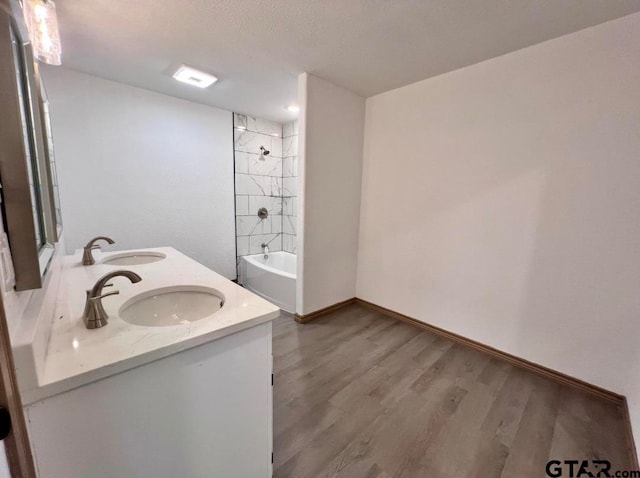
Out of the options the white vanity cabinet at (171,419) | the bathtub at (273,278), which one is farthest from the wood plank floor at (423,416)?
the bathtub at (273,278)

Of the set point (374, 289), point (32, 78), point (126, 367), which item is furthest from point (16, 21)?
point (374, 289)

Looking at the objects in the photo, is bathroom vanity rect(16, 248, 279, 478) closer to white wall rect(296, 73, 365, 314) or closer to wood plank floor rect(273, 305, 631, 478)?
wood plank floor rect(273, 305, 631, 478)

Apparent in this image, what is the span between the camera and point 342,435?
4.79 feet

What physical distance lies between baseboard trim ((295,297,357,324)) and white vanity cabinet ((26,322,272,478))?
161cm

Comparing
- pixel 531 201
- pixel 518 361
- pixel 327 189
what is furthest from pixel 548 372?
pixel 327 189

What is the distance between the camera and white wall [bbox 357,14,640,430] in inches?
65.1

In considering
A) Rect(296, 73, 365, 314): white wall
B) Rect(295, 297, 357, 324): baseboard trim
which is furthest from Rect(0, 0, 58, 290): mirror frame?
Rect(295, 297, 357, 324): baseboard trim

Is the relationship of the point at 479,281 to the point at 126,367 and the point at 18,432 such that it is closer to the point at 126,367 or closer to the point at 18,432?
the point at 126,367

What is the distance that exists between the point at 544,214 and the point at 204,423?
7.80ft

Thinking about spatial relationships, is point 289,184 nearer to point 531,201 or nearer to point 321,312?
point 321,312

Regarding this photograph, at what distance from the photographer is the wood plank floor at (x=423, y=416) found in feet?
4.35

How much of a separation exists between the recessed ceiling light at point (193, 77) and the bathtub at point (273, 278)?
6.61ft

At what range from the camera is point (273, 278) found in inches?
122

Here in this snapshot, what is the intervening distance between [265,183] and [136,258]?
2.26 meters
